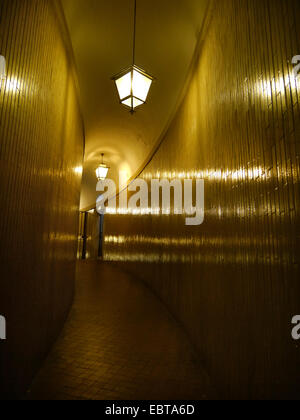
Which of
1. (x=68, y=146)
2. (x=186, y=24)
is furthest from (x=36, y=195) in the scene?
(x=186, y=24)

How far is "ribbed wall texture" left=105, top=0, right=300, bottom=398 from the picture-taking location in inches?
66.7

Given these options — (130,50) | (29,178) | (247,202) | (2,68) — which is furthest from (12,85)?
(130,50)

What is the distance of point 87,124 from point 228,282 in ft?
21.4

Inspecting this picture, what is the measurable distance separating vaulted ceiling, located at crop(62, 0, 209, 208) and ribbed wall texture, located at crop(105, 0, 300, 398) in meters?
0.75

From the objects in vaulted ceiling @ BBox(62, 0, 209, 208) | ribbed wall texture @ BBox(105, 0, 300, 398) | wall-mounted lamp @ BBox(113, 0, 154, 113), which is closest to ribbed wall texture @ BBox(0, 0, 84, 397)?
vaulted ceiling @ BBox(62, 0, 209, 208)

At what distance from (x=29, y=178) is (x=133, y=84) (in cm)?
246

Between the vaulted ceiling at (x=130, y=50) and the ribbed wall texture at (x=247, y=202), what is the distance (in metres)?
0.75

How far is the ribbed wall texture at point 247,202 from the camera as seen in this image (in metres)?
1.70

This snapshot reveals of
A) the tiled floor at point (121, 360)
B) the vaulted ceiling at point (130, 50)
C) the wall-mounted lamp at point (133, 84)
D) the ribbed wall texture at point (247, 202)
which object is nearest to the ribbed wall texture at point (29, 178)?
the tiled floor at point (121, 360)

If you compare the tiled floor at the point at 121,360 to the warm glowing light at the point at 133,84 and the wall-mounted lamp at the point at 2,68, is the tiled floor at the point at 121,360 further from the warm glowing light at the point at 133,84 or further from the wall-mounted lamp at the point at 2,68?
the warm glowing light at the point at 133,84

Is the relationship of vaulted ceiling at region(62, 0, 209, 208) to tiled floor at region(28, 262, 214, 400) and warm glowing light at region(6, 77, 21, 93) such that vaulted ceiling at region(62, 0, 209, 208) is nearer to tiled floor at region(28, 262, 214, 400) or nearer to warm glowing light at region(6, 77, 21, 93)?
warm glowing light at region(6, 77, 21, 93)

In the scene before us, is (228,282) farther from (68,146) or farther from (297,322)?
(68,146)

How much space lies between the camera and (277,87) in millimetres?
1823
